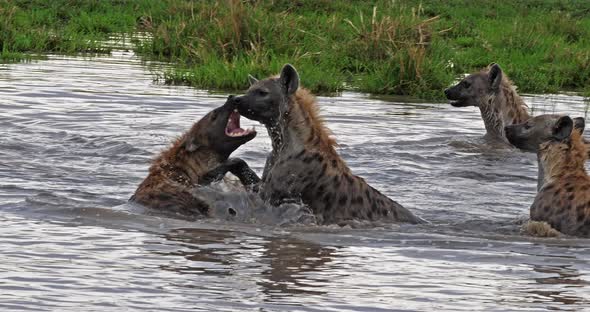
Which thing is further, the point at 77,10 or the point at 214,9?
the point at 77,10

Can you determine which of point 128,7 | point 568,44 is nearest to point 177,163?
point 568,44

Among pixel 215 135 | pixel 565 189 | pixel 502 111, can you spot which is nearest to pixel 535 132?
pixel 565 189

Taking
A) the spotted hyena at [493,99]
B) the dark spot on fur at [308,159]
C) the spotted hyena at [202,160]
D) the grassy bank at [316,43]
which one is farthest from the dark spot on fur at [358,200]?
the grassy bank at [316,43]

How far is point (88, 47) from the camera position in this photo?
15.5 m

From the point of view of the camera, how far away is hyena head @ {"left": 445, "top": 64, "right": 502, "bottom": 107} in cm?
1130

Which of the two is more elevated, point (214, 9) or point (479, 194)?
point (214, 9)

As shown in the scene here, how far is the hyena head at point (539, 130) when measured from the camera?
7.53 metres

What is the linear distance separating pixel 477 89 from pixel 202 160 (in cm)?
428

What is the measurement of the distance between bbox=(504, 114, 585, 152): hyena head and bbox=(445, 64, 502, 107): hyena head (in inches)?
127

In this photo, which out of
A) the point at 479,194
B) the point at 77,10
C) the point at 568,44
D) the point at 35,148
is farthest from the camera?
the point at 77,10

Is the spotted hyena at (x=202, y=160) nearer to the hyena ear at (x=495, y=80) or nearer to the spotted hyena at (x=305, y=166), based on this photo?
the spotted hyena at (x=305, y=166)

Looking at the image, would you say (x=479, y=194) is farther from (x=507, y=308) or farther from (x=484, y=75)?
(x=507, y=308)

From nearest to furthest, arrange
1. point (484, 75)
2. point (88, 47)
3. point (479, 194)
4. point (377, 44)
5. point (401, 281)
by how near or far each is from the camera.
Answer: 1. point (401, 281)
2. point (479, 194)
3. point (484, 75)
4. point (377, 44)
5. point (88, 47)

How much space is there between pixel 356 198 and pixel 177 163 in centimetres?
109
